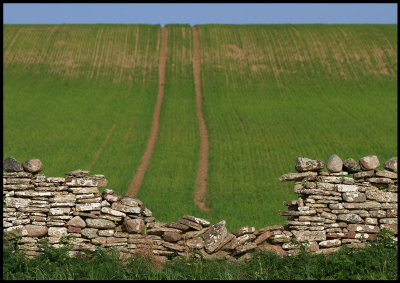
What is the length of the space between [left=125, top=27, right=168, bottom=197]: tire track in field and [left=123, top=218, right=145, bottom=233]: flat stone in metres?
14.1

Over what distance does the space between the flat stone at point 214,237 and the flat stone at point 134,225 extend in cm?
184

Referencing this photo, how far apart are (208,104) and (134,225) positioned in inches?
1700

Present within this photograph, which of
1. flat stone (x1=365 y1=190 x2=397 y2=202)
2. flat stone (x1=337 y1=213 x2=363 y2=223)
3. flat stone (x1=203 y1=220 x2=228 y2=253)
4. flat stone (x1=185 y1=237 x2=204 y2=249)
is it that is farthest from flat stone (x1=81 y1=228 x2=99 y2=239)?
flat stone (x1=365 y1=190 x2=397 y2=202)

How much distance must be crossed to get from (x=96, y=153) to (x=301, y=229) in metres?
27.8

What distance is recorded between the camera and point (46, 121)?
155 ft

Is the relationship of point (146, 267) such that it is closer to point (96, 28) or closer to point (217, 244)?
point (217, 244)

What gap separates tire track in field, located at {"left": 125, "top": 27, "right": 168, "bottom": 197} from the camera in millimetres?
28784

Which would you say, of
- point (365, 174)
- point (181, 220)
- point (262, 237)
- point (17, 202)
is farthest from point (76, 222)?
point (365, 174)

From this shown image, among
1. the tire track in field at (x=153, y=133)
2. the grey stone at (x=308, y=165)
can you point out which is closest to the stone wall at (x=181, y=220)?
the grey stone at (x=308, y=165)

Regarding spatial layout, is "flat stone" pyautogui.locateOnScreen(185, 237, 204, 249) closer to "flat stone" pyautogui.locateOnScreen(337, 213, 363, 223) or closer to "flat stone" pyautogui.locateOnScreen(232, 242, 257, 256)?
"flat stone" pyautogui.locateOnScreen(232, 242, 257, 256)

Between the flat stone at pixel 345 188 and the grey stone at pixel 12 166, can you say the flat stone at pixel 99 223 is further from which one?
the flat stone at pixel 345 188

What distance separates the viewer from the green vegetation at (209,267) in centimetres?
1010

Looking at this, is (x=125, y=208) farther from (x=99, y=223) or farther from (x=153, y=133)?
(x=153, y=133)

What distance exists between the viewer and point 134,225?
1211 cm
